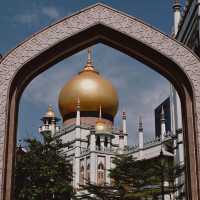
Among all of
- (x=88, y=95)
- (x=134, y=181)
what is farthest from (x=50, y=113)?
(x=134, y=181)

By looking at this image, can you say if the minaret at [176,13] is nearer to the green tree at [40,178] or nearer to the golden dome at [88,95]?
the green tree at [40,178]

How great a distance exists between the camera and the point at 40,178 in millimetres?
18141

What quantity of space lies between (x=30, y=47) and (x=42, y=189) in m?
10.7

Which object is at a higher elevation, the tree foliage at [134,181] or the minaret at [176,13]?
the minaret at [176,13]

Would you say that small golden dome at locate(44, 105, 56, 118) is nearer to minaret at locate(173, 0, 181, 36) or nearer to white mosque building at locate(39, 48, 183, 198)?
white mosque building at locate(39, 48, 183, 198)

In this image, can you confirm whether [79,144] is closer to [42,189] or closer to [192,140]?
[42,189]

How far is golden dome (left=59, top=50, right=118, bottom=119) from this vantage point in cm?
4212

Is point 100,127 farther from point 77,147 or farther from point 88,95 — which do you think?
point 88,95

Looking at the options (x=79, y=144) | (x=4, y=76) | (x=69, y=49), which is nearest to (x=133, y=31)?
(x=69, y=49)

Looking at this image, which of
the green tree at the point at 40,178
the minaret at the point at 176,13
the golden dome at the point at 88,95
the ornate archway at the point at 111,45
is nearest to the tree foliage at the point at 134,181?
the green tree at the point at 40,178

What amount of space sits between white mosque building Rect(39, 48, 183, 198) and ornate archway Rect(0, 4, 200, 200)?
30179 mm

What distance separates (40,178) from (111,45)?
34.8 ft

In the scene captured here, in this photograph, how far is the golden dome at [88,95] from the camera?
4212 cm

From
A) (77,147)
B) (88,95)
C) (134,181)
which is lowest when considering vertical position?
(134,181)
